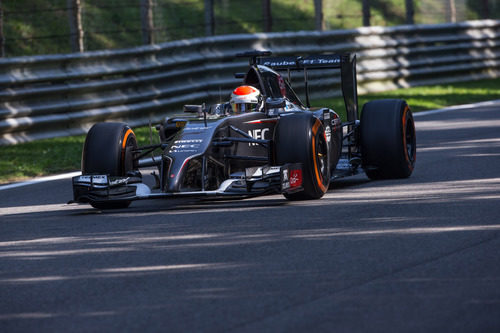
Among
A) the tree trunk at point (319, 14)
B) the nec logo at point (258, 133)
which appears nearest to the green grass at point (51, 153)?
the nec logo at point (258, 133)

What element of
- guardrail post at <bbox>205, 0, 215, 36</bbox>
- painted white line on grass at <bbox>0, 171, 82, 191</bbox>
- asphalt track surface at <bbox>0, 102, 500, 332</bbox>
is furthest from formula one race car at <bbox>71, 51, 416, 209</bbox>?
guardrail post at <bbox>205, 0, 215, 36</bbox>

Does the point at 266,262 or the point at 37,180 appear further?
the point at 37,180

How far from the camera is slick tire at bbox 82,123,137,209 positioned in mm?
8867

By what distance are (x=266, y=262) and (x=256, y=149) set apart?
118 inches

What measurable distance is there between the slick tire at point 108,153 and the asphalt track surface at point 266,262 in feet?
1.36

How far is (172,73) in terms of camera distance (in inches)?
618

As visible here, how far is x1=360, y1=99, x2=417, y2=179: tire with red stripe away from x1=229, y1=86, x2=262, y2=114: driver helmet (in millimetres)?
1143

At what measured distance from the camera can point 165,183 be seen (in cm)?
829

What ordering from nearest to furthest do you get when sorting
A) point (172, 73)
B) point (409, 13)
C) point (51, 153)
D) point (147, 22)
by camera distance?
point (51, 153) → point (172, 73) → point (147, 22) → point (409, 13)

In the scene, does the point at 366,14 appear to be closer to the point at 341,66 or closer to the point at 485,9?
the point at 485,9

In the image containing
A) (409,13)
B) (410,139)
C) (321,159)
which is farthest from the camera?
(409,13)

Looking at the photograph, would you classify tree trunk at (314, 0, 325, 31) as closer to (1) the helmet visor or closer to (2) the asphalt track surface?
(2) the asphalt track surface

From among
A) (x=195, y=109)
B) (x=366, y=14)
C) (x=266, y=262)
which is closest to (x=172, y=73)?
(x=195, y=109)

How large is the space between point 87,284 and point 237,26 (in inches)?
1118
